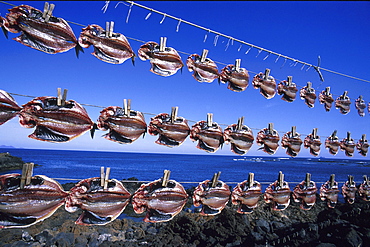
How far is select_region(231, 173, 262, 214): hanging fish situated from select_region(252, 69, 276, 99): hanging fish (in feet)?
6.00

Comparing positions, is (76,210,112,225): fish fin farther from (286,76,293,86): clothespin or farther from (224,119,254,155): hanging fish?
(286,76,293,86): clothespin

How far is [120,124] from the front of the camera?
339 cm

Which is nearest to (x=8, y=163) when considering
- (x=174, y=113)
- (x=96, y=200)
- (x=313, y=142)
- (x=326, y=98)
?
(x=96, y=200)

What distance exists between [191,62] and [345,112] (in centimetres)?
539

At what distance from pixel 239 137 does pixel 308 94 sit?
2689 mm

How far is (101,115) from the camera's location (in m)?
3.32

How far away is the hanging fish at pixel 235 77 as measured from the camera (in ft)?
14.8

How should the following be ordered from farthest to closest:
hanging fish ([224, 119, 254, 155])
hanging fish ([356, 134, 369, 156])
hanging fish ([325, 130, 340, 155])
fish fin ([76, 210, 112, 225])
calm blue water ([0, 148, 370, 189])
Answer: calm blue water ([0, 148, 370, 189])
hanging fish ([356, 134, 369, 156])
hanging fish ([325, 130, 340, 155])
hanging fish ([224, 119, 254, 155])
fish fin ([76, 210, 112, 225])

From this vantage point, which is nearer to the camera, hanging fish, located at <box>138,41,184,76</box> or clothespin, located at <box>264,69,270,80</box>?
hanging fish, located at <box>138,41,184,76</box>

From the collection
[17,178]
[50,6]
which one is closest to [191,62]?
[50,6]

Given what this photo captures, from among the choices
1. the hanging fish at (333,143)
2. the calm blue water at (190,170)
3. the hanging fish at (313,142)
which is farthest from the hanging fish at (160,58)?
the calm blue water at (190,170)

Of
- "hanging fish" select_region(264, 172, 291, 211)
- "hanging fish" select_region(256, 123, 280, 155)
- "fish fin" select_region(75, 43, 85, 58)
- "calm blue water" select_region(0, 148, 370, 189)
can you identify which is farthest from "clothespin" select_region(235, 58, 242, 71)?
"calm blue water" select_region(0, 148, 370, 189)

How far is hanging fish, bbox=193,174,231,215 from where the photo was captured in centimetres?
416

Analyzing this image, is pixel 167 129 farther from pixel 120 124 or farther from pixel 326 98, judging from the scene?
pixel 326 98
